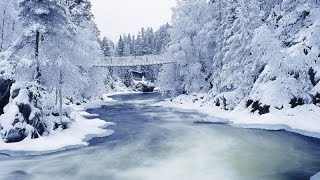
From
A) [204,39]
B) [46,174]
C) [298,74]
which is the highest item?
[204,39]

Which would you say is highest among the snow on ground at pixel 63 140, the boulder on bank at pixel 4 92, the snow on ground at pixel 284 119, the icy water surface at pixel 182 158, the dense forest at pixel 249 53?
the dense forest at pixel 249 53

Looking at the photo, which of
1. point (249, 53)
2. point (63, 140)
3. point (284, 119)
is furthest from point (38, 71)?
point (249, 53)

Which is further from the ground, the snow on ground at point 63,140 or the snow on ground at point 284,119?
the snow on ground at point 284,119

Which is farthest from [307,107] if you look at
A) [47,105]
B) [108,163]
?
[47,105]

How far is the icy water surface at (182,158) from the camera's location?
16641 millimetres

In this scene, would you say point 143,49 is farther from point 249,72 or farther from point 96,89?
point 249,72

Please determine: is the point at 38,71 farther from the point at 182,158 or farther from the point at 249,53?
the point at 249,53

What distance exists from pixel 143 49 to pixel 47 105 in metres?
101

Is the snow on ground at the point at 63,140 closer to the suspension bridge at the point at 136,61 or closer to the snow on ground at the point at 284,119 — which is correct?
the snow on ground at the point at 284,119

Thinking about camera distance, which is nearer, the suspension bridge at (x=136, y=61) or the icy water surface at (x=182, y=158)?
the icy water surface at (x=182, y=158)

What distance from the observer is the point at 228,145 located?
22891mm

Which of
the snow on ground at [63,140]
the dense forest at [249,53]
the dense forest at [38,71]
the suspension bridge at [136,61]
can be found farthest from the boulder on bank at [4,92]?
the suspension bridge at [136,61]

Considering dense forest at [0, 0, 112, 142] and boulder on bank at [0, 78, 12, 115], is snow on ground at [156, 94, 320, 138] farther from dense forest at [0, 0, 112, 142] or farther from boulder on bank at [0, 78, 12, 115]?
boulder on bank at [0, 78, 12, 115]

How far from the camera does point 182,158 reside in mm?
19781
